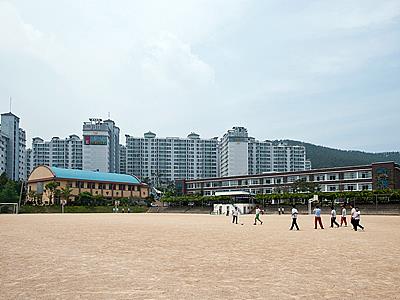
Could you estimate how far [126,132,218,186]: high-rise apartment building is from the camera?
184250 mm

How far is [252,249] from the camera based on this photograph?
16.3 m

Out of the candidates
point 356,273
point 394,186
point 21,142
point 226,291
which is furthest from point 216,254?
point 21,142

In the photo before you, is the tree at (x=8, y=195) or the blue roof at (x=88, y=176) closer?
the tree at (x=8, y=195)

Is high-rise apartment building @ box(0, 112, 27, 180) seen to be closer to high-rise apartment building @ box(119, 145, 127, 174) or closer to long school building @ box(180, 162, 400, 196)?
high-rise apartment building @ box(119, 145, 127, 174)

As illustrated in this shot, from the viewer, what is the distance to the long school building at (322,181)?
8181 cm

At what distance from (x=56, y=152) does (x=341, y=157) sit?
115346 mm

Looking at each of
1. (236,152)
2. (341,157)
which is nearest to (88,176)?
(236,152)

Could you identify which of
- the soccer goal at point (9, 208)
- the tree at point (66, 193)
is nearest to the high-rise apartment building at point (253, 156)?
the tree at point (66, 193)

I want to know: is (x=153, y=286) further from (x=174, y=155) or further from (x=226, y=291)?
(x=174, y=155)

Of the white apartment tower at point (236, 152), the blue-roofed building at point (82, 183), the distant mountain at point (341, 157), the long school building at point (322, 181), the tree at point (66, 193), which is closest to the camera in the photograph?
the long school building at point (322, 181)

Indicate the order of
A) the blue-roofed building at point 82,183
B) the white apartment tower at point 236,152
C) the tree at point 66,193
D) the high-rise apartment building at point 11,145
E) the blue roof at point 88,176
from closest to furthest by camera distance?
the tree at point 66,193
the blue-roofed building at point 82,183
the blue roof at point 88,176
the high-rise apartment building at point 11,145
the white apartment tower at point 236,152

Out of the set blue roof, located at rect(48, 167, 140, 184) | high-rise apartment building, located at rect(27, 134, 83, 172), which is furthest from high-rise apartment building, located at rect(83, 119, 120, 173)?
blue roof, located at rect(48, 167, 140, 184)

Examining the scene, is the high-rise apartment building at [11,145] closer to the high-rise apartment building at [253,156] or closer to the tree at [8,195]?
the tree at [8,195]

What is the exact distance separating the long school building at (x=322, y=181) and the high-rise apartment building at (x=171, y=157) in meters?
60.4
